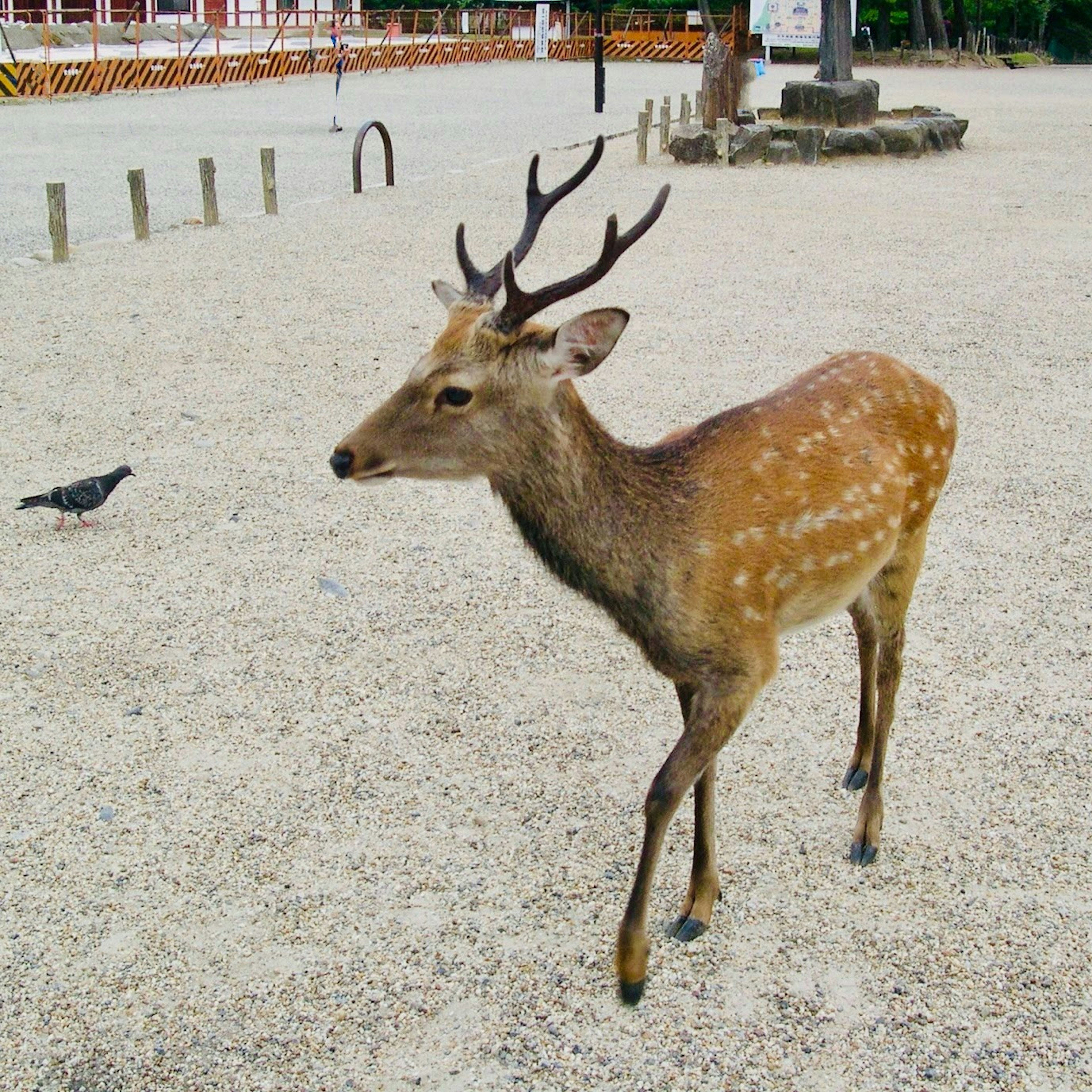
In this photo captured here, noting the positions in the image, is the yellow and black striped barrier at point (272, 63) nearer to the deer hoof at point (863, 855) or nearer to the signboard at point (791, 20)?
the signboard at point (791, 20)

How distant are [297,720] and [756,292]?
676cm

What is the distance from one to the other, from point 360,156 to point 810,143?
6.49m

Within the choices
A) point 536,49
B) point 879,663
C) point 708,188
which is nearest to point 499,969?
point 879,663

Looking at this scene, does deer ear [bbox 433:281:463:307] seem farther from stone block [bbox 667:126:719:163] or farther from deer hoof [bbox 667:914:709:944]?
stone block [bbox 667:126:719:163]

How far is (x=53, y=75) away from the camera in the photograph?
86.8 ft

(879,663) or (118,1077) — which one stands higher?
(879,663)

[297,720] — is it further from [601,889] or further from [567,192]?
[567,192]

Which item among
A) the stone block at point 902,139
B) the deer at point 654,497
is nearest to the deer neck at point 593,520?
the deer at point 654,497

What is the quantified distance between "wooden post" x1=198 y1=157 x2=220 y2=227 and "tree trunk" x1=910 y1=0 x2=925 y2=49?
3792 centimetres

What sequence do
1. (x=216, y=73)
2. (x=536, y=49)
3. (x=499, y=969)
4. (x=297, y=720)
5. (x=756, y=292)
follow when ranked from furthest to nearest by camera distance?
(x=536, y=49) < (x=216, y=73) < (x=756, y=292) < (x=297, y=720) < (x=499, y=969)

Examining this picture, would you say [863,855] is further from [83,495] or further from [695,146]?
[695,146]

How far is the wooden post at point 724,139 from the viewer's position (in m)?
17.1

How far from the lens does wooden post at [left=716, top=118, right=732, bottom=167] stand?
17.1 m

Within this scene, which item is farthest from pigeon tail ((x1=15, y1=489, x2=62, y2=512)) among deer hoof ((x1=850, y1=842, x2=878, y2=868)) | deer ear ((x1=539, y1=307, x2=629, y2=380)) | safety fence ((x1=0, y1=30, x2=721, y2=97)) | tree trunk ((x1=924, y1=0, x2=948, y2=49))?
Answer: tree trunk ((x1=924, y1=0, x2=948, y2=49))
